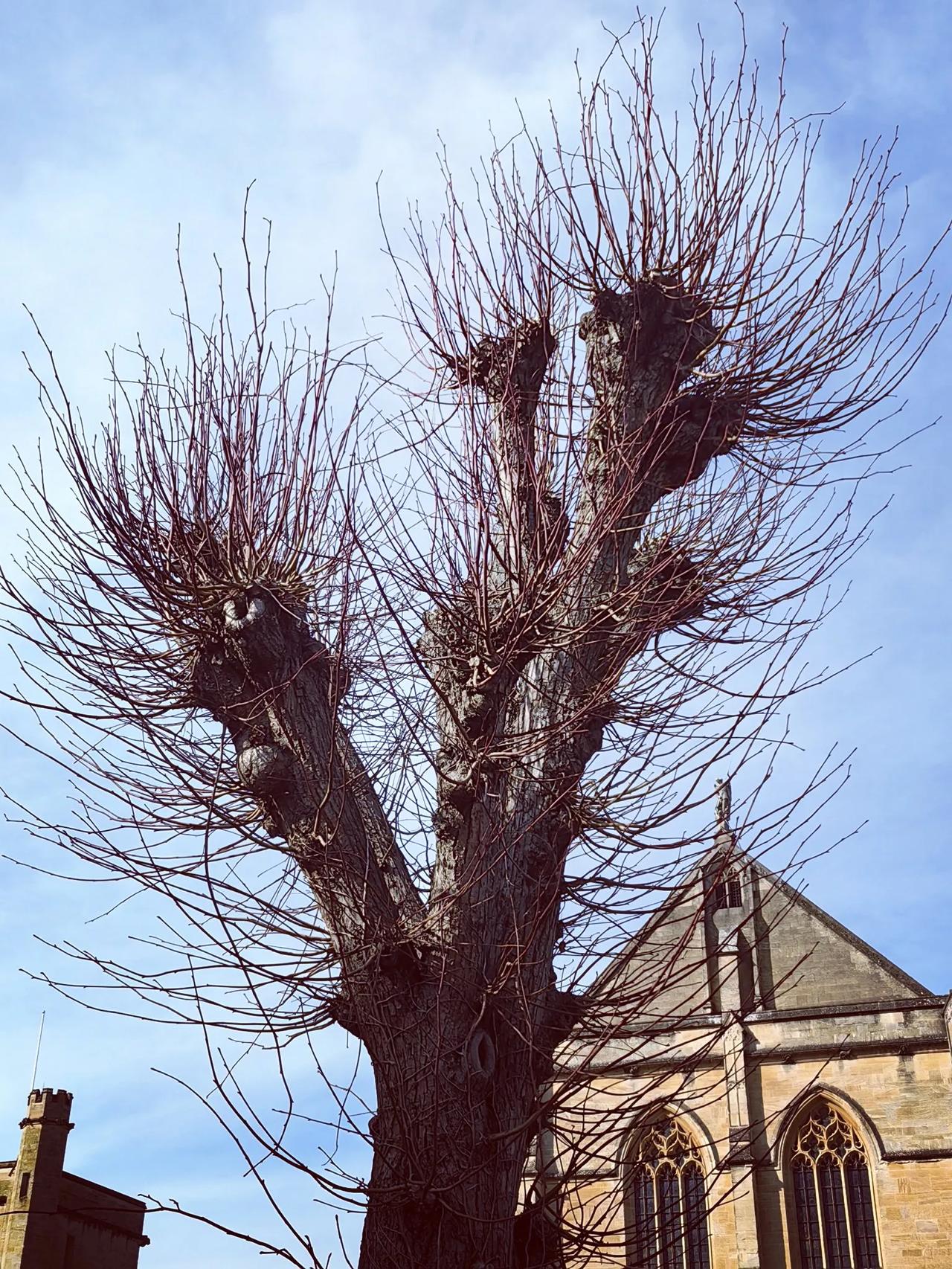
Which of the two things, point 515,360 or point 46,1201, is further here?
point 46,1201

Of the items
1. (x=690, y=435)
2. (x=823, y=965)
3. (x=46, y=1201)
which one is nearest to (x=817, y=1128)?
(x=823, y=965)

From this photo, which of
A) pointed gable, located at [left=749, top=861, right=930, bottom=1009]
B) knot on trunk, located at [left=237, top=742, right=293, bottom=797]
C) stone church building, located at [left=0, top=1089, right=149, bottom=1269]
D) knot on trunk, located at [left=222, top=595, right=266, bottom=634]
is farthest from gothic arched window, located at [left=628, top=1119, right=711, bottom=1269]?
stone church building, located at [left=0, top=1089, right=149, bottom=1269]

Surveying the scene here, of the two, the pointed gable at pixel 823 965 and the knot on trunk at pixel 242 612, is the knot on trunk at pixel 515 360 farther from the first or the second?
the pointed gable at pixel 823 965

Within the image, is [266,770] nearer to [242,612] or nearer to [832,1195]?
[242,612]

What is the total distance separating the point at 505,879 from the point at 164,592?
1977 millimetres

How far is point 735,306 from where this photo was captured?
628cm

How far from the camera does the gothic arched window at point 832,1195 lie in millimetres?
15664

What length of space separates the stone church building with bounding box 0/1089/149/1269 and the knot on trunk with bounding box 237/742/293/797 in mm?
25283

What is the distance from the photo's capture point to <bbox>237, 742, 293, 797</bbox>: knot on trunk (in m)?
5.09

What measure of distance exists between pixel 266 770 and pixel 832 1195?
13966 millimetres

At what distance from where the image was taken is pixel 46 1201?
28.0m

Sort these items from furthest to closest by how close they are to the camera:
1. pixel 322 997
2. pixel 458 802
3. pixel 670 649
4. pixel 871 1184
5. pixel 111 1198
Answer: pixel 111 1198, pixel 871 1184, pixel 670 649, pixel 458 802, pixel 322 997

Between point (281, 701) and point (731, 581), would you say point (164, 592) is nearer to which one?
point (281, 701)

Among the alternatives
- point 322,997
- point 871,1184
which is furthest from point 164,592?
point 871,1184
